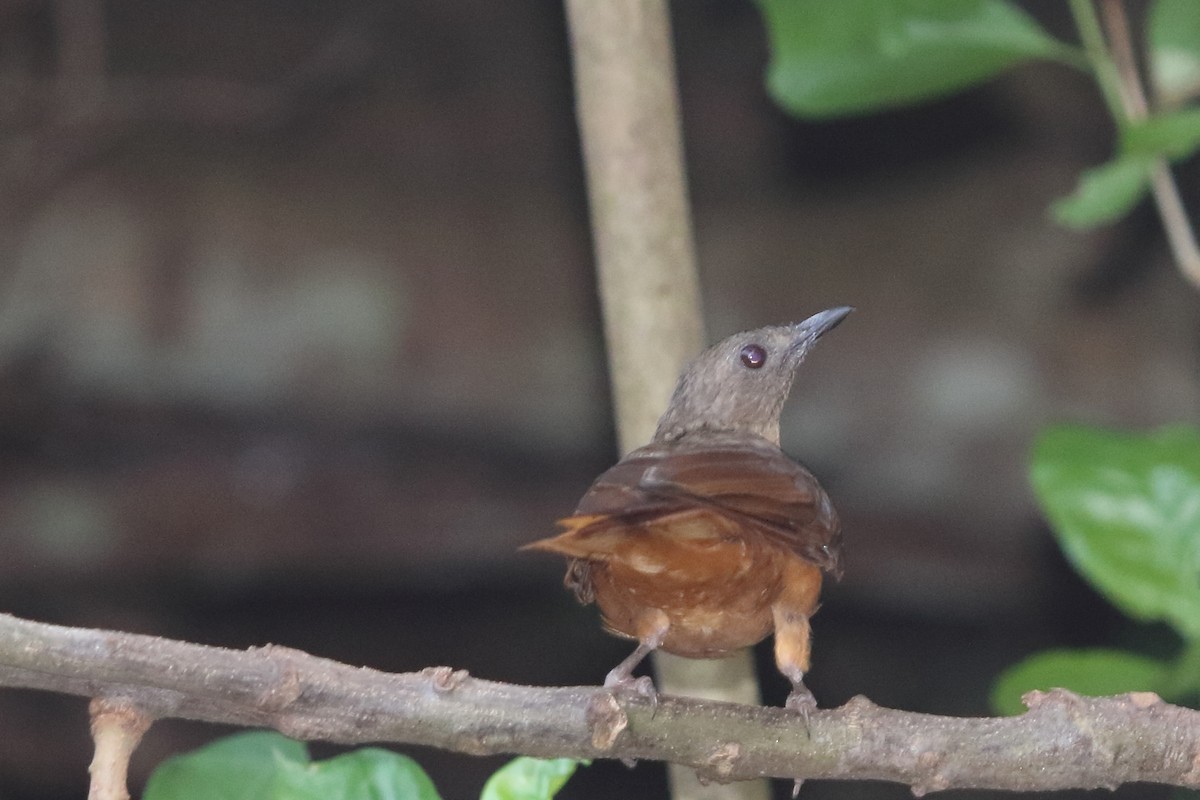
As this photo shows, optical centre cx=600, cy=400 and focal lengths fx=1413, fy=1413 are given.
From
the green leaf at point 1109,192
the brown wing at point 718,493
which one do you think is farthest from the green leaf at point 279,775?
the green leaf at point 1109,192

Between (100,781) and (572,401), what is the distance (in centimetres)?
323

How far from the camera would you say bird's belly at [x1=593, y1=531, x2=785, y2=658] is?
2.16 meters

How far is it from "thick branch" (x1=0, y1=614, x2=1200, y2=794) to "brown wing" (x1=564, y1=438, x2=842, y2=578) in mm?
244

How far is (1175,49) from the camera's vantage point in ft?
9.68

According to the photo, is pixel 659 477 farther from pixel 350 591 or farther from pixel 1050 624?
pixel 1050 624

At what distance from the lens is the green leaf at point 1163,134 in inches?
101

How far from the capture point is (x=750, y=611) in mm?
2324

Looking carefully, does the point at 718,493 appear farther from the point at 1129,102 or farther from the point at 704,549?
the point at 1129,102

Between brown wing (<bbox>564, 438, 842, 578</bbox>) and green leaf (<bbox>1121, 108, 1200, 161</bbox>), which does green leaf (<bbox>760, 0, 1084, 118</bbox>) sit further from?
brown wing (<bbox>564, 438, 842, 578</bbox>)

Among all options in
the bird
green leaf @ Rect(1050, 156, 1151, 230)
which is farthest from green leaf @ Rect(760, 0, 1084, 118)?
the bird

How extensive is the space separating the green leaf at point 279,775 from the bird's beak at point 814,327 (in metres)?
1.62

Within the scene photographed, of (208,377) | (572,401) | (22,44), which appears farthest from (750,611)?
(22,44)

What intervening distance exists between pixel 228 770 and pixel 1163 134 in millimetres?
1958

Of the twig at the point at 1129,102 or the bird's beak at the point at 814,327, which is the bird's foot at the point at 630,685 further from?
the twig at the point at 1129,102
